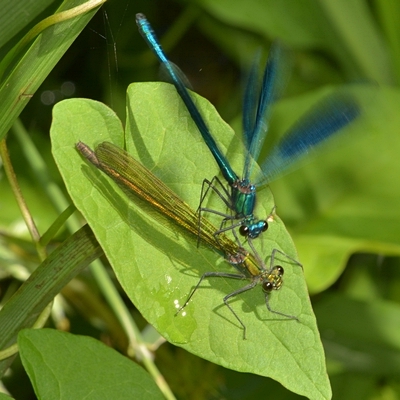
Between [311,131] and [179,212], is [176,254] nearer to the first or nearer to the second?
[179,212]

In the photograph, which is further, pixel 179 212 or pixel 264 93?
pixel 264 93

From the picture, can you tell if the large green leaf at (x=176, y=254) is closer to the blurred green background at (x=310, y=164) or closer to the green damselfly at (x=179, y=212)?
the green damselfly at (x=179, y=212)

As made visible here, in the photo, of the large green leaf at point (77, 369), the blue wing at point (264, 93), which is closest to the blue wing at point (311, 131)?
the blue wing at point (264, 93)

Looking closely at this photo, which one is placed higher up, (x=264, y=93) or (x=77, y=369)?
(x=264, y=93)

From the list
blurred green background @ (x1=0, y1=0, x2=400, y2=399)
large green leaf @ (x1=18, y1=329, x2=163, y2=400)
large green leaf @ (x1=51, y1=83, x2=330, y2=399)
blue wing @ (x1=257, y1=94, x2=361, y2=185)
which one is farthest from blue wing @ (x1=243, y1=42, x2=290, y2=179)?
large green leaf @ (x1=18, y1=329, x2=163, y2=400)

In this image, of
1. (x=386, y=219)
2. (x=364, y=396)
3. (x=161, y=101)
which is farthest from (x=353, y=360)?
(x=161, y=101)

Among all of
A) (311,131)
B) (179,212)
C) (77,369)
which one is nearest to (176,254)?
(179,212)

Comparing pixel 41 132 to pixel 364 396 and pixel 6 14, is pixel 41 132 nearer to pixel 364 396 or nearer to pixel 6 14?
pixel 6 14
